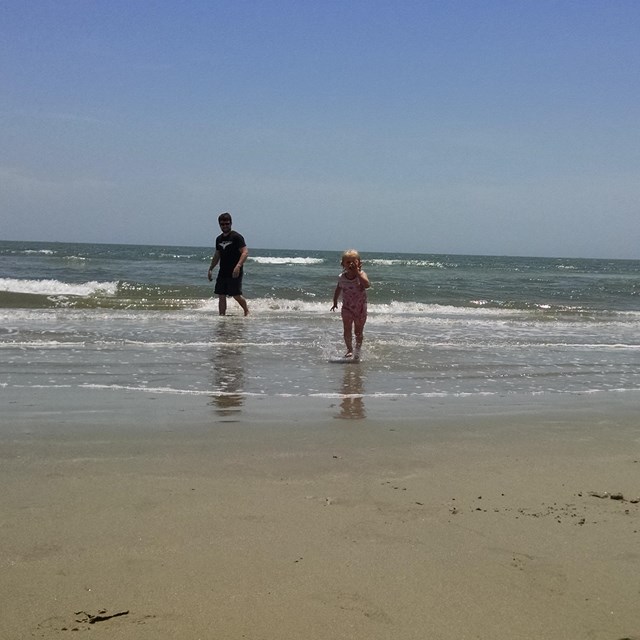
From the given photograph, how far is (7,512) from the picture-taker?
9.51 feet

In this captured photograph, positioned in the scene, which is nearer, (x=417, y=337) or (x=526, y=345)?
(x=526, y=345)

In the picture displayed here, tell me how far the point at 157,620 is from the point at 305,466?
5.32 feet

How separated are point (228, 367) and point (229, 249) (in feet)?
15.4

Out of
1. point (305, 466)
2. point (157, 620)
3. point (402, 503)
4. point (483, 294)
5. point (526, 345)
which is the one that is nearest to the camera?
point (157, 620)

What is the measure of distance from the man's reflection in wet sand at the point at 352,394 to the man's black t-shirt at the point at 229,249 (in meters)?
4.61

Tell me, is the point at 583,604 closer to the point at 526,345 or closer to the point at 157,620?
the point at 157,620

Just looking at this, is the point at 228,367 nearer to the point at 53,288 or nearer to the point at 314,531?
the point at 314,531

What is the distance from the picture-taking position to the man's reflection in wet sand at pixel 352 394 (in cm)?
506

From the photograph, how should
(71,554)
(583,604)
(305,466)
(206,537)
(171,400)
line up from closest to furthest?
(583,604)
(71,554)
(206,537)
(305,466)
(171,400)

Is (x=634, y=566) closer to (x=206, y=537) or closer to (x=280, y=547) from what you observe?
(x=280, y=547)

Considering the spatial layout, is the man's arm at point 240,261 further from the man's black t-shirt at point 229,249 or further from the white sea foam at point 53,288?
the white sea foam at point 53,288

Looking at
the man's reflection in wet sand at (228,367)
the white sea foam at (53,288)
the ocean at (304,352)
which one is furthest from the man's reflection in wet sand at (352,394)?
the white sea foam at (53,288)


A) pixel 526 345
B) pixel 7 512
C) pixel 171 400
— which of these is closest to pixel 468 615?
pixel 7 512

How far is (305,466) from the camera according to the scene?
368 centimetres
